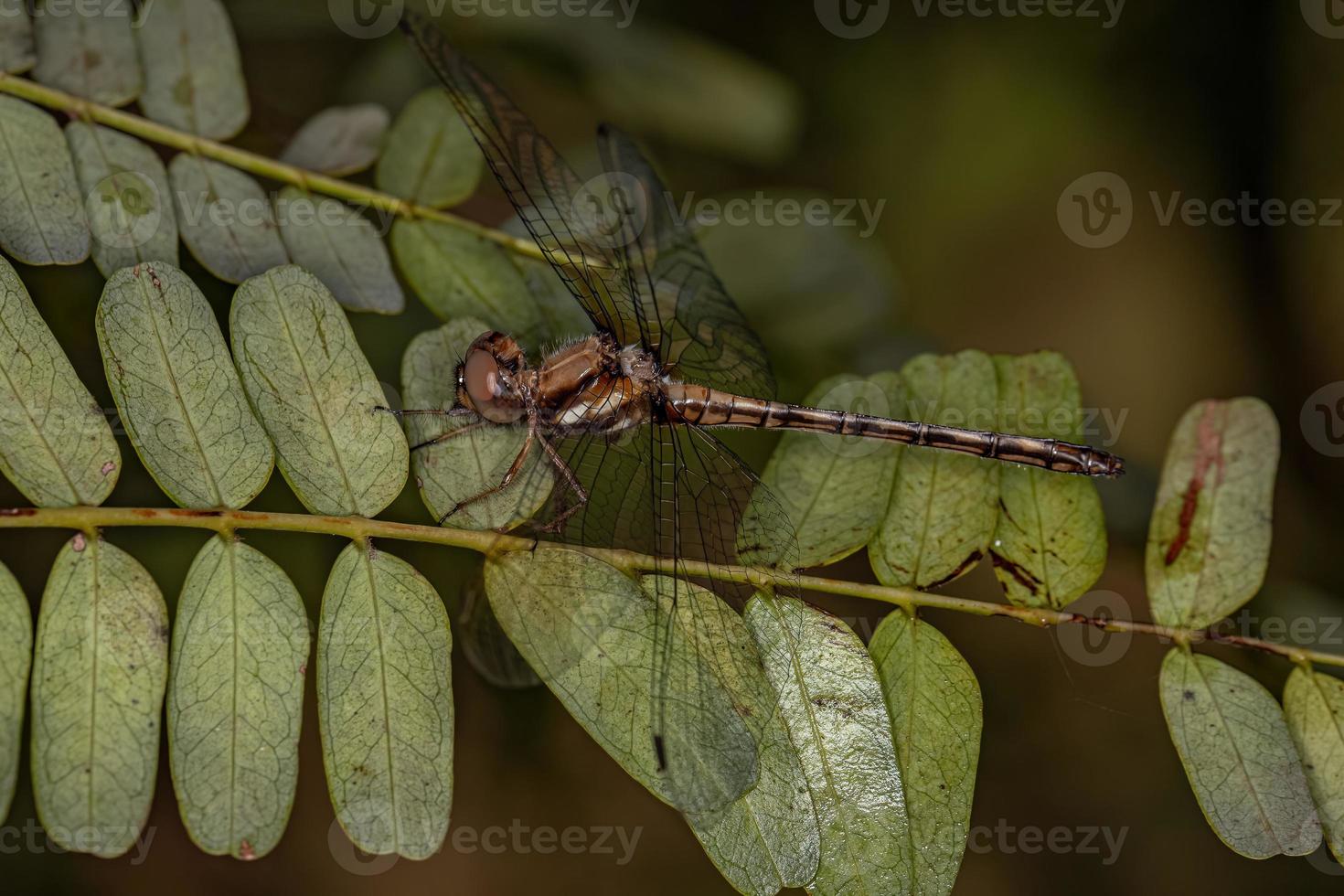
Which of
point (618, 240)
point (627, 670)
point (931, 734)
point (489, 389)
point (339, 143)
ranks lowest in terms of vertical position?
point (931, 734)

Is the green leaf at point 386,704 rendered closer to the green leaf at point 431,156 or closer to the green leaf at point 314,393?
the green leaf at point 314,393

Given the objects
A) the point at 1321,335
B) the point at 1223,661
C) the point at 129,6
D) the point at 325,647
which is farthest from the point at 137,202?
the point at 1321,335

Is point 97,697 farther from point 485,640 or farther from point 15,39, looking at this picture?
point 15,39

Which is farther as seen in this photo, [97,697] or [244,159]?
[244,159]

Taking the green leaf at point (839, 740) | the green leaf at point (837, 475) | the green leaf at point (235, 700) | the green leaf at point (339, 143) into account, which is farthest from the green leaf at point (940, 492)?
the green leaf at point (339, 143)

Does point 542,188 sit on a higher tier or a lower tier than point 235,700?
higher

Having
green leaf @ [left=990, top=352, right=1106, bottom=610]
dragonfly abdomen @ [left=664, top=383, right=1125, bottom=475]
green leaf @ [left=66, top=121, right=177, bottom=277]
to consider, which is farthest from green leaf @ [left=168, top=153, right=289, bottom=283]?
green leaf @ [left=990, top=352, right=1106, bottom=610]

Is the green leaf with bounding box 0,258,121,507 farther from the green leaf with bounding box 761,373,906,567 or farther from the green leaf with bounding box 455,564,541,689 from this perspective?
the green leaf with bounding box 761,373,906,567

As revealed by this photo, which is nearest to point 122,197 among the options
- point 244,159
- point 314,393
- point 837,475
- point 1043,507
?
point 244,159
